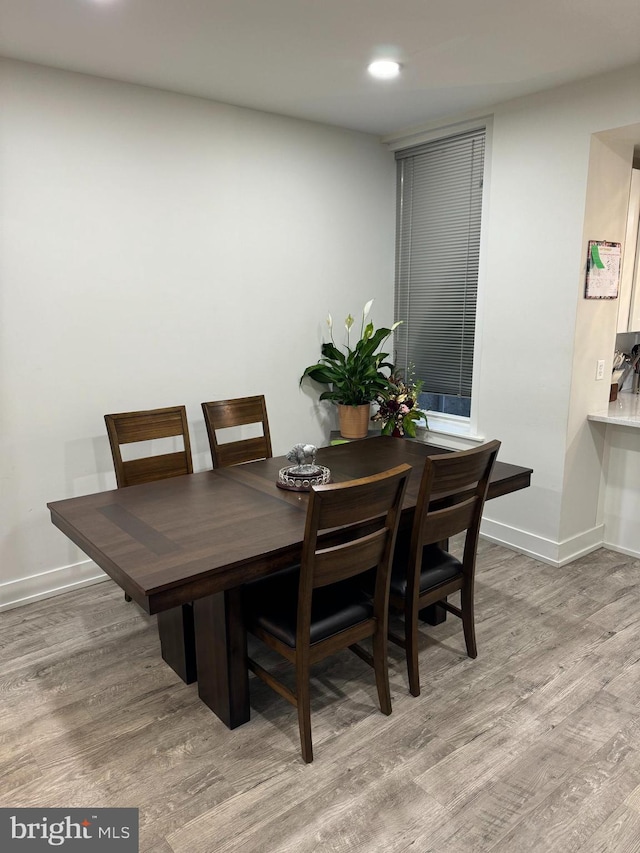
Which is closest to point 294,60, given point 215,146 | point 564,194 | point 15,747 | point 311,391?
point 215,146

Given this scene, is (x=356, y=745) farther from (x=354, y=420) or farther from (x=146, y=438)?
(x=354, y=420)

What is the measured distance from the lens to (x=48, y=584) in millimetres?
3230

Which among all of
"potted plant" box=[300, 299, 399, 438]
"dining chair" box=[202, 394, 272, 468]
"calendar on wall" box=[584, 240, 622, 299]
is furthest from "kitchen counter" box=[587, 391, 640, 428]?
"dining chair" box=[202, 394, 272, 468]

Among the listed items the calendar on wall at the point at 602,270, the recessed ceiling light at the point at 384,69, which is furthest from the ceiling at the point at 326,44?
the calendar on wall at the point at 602,270

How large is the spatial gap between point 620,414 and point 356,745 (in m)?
2.43

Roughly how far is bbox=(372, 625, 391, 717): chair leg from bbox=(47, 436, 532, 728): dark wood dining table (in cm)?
45

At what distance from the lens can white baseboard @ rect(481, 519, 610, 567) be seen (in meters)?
3.60

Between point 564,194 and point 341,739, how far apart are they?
2945mm

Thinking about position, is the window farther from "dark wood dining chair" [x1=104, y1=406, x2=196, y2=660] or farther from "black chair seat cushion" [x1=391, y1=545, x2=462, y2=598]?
"dark wood dining chair" [x1=104, y1=406, x2=196, y2=660]

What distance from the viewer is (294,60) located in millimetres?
2818

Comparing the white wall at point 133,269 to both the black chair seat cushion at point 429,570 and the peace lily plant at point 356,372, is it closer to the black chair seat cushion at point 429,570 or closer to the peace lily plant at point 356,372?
the peace lily plant at point 356,372

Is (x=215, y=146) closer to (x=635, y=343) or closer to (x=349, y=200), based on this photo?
(x=349, y=200)

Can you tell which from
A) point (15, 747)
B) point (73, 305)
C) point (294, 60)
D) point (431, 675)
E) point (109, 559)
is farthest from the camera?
point (73, 305)

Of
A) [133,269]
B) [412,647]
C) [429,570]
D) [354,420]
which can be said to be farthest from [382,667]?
[133,269]
